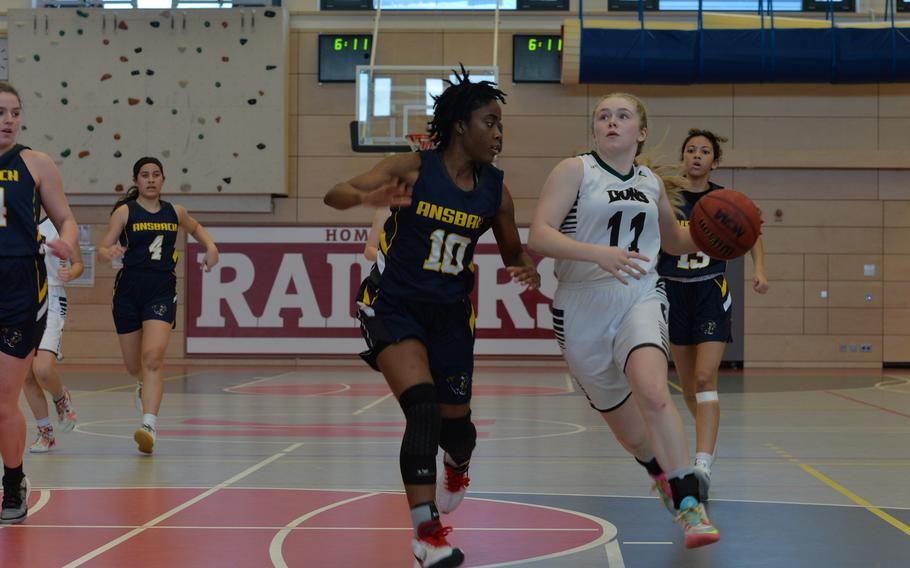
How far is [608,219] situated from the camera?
4.60 m

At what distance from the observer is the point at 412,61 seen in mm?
17734

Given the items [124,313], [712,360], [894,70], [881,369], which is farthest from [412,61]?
[712,360]

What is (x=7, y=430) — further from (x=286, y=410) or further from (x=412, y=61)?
(x=412, y=61)

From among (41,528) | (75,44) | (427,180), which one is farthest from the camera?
(75,44)

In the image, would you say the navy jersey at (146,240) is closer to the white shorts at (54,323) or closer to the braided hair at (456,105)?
the white shorts at (54,323)

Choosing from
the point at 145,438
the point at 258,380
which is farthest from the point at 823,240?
the point at 145,438

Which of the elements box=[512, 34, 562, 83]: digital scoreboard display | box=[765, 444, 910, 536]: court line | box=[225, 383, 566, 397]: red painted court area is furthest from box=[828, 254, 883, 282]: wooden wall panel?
box=[765, 444, 910, 536]: court line

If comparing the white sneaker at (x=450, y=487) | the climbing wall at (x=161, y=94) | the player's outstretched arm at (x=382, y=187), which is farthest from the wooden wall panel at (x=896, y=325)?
the player's outstretched arm at (x=382, y=187)

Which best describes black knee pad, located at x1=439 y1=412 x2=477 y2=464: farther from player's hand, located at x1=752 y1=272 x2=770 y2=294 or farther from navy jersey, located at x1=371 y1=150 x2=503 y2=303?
player's hand, located at x1=752 y1=272 x2=770 y2=294

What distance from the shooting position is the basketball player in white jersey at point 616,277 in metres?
4.26

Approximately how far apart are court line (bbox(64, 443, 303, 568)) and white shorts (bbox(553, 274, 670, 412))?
1.91m

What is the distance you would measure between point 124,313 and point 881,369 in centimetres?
1332

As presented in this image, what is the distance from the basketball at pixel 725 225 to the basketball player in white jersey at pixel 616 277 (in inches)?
6.7

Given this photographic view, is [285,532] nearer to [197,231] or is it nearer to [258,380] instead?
[197,231]
